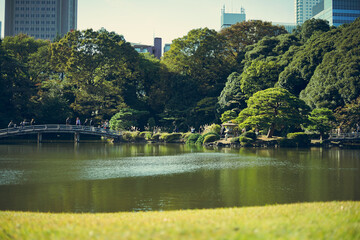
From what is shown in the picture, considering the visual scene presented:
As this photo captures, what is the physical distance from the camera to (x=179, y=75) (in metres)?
51.9

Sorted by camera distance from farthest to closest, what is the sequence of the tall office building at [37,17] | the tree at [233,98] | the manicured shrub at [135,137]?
the tall office building at [37,17] → the tree at [233,98] → the manicured shrub at [135,137]

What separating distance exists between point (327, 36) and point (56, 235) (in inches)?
1561

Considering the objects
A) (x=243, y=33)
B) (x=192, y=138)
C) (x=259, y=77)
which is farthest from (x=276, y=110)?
(x=243, y=33)

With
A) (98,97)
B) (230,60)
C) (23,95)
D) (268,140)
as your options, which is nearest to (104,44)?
(98,97)

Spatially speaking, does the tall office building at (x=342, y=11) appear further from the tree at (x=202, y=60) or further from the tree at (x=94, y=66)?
the tree at (x=94, y=66)

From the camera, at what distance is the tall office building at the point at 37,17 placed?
13150cm

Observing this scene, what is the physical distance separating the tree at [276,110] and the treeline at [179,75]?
53 centimetres

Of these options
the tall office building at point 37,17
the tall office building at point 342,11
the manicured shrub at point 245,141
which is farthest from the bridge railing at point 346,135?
the tall office building at point 37,17

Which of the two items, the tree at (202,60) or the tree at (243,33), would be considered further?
the tree at (243,33)

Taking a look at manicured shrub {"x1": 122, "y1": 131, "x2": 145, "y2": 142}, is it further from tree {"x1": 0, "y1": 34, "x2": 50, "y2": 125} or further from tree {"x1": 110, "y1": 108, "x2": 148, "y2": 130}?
tree {"x1": 0, "y1": 34, "x2": 50, "y2": 125}

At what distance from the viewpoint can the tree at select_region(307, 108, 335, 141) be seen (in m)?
33.2

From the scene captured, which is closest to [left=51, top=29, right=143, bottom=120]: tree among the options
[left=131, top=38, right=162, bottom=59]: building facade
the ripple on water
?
the ripple on water

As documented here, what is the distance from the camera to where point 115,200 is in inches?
415

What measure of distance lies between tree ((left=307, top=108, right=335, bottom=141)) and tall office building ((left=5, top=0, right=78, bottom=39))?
115524 millimetres
